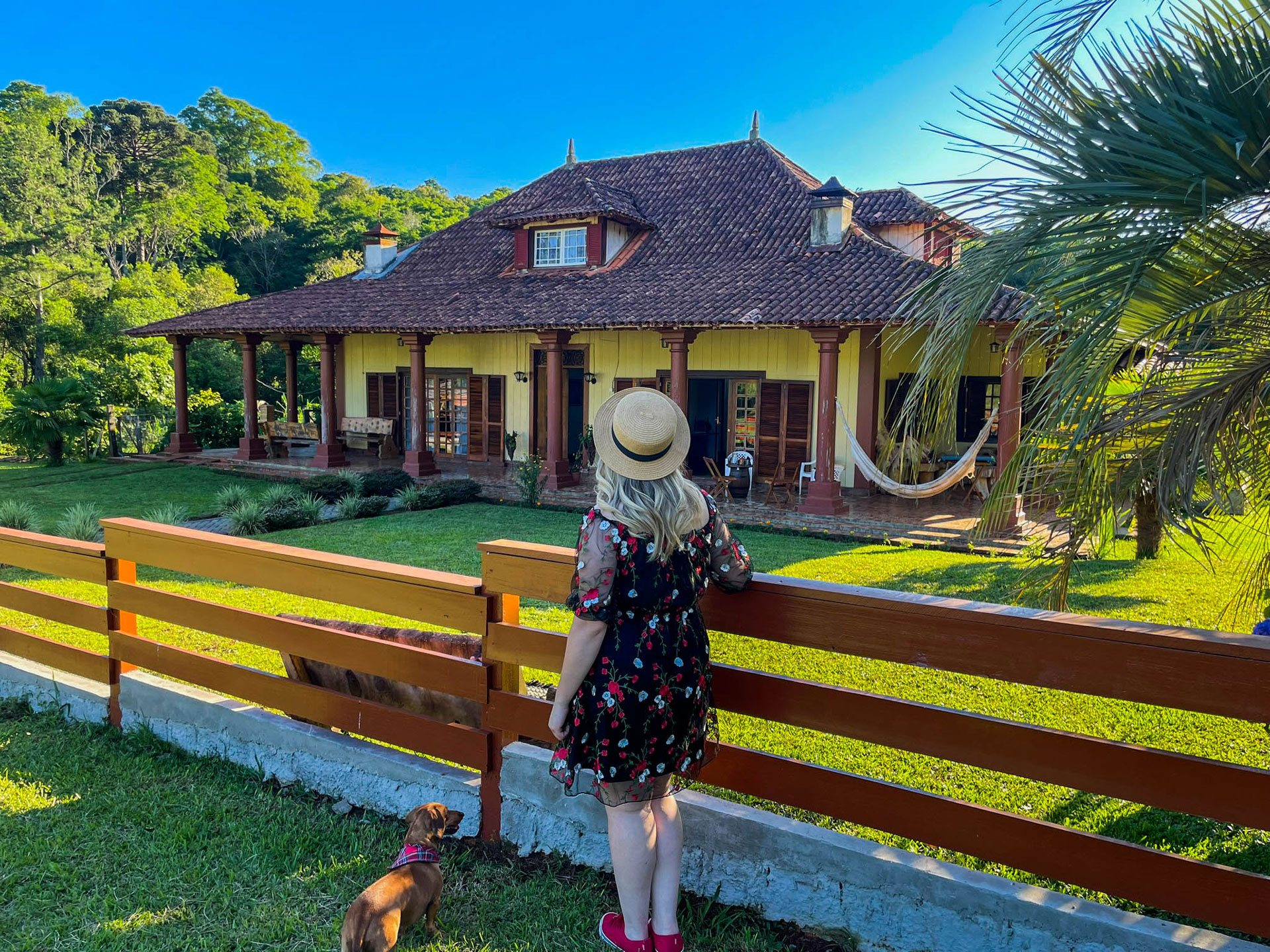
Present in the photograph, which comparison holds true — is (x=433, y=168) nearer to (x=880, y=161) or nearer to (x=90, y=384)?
(x=90, y=384)

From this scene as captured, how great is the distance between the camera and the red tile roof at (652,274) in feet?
42.8

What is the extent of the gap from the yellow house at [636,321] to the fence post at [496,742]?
9.02 metres

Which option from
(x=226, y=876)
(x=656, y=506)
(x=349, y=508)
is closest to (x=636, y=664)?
(x=656, y=506)

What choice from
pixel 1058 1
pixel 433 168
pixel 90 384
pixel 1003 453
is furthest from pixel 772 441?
pixel 433 168

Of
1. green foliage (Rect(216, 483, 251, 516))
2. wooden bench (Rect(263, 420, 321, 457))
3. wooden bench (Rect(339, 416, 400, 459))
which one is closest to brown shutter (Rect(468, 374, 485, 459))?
wooden bench (Rect(339, 416, 400, 459))

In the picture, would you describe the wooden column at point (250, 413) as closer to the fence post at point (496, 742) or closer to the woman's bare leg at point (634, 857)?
the fence post at point (496, 742)

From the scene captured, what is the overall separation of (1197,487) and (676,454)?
11.3ft

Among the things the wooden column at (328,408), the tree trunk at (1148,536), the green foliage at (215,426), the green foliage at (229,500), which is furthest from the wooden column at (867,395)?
the green foliage at (215,426)

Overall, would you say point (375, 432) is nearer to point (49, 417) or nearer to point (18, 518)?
point (49, 417)

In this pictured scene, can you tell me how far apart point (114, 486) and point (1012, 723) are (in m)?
17.2

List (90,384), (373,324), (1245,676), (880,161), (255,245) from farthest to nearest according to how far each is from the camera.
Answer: (255,245) → (90,384) → (373,324) → (880,161) → (1245,676)

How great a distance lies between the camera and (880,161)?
12.9 feet

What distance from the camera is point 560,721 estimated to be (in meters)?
2.43

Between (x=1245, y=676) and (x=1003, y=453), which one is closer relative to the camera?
(x=1245, y=676)
